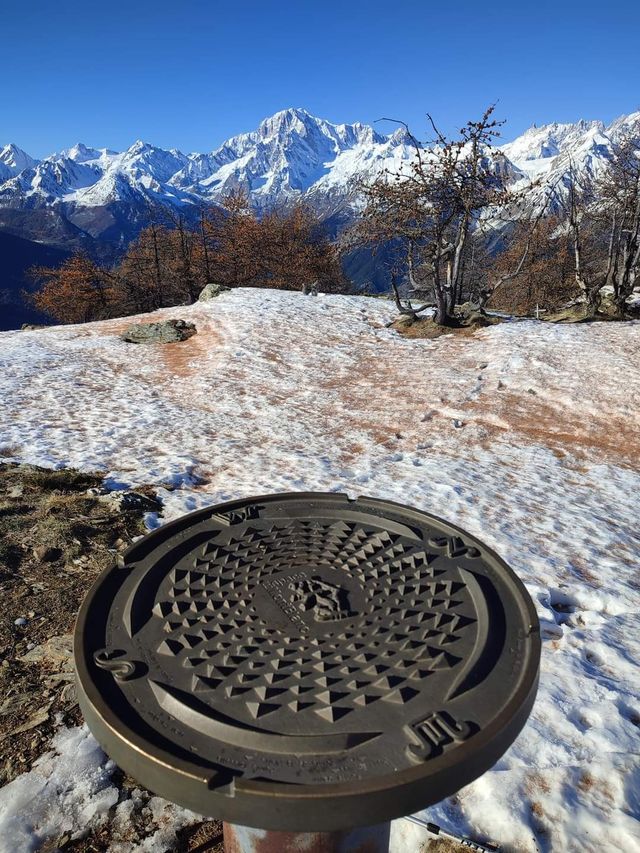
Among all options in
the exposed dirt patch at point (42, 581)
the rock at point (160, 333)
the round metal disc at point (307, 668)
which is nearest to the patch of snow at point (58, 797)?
the exposed dirt patch at point (42, 581)

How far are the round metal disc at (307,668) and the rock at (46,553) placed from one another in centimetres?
253

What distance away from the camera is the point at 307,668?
7.66 ft

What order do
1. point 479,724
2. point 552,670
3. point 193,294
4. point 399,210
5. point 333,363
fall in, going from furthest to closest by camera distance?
1. point 193,294
2. point 399,210
3. point 333,363
4. point 552,670
5. point 479,724

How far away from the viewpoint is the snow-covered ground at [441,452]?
10.1ft

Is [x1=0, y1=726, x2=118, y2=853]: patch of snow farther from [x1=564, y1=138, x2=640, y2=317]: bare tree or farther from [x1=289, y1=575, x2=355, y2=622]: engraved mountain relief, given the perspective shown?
[x1=564, y1=138, x2=640, y2=317]: bare tree

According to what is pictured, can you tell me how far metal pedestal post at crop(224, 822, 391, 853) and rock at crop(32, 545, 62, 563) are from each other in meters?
3.60

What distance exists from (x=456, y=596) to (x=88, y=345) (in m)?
15.8

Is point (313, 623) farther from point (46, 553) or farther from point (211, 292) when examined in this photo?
point (211, 292)

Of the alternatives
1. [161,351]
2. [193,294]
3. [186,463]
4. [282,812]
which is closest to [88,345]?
[161,351]

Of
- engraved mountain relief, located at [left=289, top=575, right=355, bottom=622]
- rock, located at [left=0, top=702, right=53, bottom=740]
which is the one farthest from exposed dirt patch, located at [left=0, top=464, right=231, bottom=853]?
engraved mountain relief, located at [left=289, top=575, right=355, bottom=622]

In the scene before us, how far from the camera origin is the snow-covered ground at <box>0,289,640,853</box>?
3.07 meters

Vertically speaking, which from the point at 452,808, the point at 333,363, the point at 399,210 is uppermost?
the point at 399,210

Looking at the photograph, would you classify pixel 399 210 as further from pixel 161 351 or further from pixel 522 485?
pixel 522 485

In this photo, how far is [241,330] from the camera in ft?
52.0
